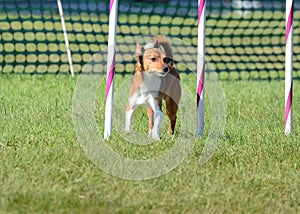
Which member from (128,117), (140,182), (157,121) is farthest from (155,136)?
(140,182)

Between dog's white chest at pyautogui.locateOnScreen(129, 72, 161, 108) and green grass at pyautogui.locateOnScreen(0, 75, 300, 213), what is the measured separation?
1.26ft

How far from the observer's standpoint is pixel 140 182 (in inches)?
205

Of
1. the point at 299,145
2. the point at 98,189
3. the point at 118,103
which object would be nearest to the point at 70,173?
the point at 98,189

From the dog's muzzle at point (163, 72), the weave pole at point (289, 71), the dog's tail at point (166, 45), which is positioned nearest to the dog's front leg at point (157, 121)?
the dog's muzzle at point (163, 72)

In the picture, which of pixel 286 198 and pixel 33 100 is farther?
pixel 33 100

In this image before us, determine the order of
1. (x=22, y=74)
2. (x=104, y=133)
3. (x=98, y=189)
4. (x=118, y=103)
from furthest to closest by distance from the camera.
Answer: (x=22, y=74) → (x=118, y=103) → (x=104, y=133) → (x=98, y=189)

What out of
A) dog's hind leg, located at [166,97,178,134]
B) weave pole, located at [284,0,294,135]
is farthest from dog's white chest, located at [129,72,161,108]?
weave pole, located at [284,0,294,135]

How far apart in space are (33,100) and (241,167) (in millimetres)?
3023

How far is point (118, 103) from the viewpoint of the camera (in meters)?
7.83

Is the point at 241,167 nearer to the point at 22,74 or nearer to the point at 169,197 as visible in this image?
the point at 169,197

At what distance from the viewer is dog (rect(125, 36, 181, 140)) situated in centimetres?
609

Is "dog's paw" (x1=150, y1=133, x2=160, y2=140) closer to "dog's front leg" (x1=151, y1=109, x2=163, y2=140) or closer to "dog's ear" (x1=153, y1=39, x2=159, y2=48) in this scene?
"dog's front leg" (x1=151, y1=109, x2=163, y2=140)

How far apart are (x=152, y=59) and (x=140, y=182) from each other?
1.22 meters

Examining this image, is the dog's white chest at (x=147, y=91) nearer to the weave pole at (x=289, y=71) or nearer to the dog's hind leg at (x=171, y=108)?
the dog's hind leg at (x=171, y=108)
